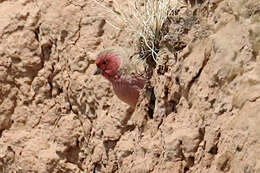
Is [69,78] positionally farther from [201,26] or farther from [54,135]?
[201,26]

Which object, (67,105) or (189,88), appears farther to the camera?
(67,105)

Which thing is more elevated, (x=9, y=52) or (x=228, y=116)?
(x=228, y=116)

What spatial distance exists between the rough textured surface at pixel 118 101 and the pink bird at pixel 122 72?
16 cm

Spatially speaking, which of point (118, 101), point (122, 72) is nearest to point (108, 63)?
point (122, 72)

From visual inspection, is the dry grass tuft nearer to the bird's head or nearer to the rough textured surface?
the rough textured surface

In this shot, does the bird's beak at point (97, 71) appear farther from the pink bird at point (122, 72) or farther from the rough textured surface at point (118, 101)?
the rough textured surface at point (118, 101)

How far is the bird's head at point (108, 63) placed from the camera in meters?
4.98

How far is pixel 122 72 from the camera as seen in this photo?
4.94 meters

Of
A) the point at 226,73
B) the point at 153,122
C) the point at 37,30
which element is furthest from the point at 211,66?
the point at 37,30

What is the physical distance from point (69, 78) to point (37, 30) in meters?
0.72

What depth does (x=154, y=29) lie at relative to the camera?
4.52 metres

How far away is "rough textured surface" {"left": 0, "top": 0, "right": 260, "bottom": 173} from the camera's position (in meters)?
3.12

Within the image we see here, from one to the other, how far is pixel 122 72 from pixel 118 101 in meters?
0.36

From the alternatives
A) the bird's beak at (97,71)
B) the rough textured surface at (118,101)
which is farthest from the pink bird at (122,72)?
the rough textured surface at (118,101)
